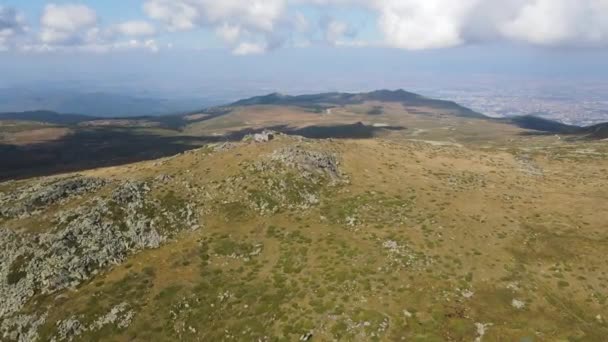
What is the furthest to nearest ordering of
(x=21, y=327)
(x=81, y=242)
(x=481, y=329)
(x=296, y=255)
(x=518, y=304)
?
(x=81, y=242)
(x=296, y=255)
(x=21, y=327)
(x=518, y=304)
(x=481, y=329)

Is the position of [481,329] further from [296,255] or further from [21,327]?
[21,327]

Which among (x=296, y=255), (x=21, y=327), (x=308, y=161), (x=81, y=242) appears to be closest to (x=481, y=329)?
(x=296, y=255)

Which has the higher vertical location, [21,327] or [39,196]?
[39,196]

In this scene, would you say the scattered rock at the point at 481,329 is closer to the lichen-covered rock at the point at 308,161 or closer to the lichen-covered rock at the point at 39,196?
the lichen-covered rock at the point at 308,161

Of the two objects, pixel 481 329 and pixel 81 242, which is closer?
pixel 481 329

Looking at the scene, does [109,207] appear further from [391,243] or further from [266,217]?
[391,243]

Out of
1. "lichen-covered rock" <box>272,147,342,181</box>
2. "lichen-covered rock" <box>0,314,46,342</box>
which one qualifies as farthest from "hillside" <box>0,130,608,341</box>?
"lichen-covered rock" <box>272,147,342,181</box>

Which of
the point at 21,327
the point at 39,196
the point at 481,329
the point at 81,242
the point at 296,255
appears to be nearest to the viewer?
the point at 481,329

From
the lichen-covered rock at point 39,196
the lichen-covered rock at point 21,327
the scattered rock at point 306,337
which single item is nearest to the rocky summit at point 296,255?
the lichen-covered rock at point 21,327
